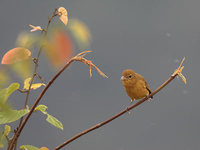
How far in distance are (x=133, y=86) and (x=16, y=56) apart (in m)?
0.37

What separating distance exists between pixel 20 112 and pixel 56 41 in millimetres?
101

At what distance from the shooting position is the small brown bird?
20.6 inches

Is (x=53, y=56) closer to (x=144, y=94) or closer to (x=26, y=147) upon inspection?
(x=26, y=147)

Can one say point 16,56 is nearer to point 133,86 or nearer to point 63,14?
point 63,14

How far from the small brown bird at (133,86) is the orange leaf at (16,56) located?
342 mm

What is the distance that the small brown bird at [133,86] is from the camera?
523 mm

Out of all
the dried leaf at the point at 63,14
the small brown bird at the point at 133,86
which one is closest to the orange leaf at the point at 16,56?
the dried leaf at the point at 63,14

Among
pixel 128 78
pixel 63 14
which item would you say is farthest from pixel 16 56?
pixel 128 78

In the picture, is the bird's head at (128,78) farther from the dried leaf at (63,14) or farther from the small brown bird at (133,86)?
the dried leaf at (63,14)

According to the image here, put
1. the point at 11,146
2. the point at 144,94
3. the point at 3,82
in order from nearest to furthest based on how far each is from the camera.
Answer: the point at 3,82 → the point at 11,146 → the point at 144,94

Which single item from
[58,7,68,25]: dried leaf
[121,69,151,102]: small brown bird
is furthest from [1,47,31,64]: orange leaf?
[121,69,151,102]: small brown bird

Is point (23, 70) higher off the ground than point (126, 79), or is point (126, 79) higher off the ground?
point (126, 79)

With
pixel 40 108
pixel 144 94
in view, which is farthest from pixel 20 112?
pixel 144 94

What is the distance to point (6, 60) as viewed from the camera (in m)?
0.19
